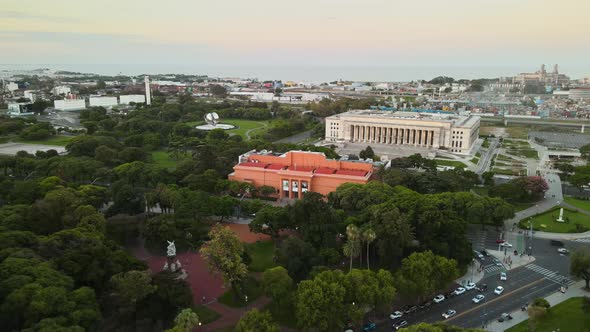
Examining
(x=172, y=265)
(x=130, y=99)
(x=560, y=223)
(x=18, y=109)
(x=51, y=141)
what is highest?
(x=130, y=99)

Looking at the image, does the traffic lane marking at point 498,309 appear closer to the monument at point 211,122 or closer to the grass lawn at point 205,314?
the grass lawn at point 205,314

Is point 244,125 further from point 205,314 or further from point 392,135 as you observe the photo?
point 205,314

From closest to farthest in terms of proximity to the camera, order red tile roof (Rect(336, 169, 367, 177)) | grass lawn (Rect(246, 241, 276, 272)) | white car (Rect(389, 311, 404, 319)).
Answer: white car (Rect(389, 311, 404, 319)) < grass lawn (Rect(246, 241, 276, 272)) < red tile roof (Rect(336, 169, 367, 177))

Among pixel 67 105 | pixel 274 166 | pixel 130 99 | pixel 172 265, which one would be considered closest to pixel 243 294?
pixel 172 265

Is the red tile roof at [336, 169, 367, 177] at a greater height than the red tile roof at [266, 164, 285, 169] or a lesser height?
lesser

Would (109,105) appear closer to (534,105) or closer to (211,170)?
(211,170)

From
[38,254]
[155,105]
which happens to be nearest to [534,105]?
[155,105]

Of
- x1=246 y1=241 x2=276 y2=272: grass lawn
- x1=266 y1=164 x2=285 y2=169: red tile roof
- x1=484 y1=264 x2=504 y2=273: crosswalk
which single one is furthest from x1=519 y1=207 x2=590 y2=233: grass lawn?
x1=266 y1=164 x2=285 y2=169: red tile roof

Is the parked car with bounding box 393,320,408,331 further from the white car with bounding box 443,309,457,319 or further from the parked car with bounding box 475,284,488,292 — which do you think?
the parked car with bounding box 475,284,488,292
